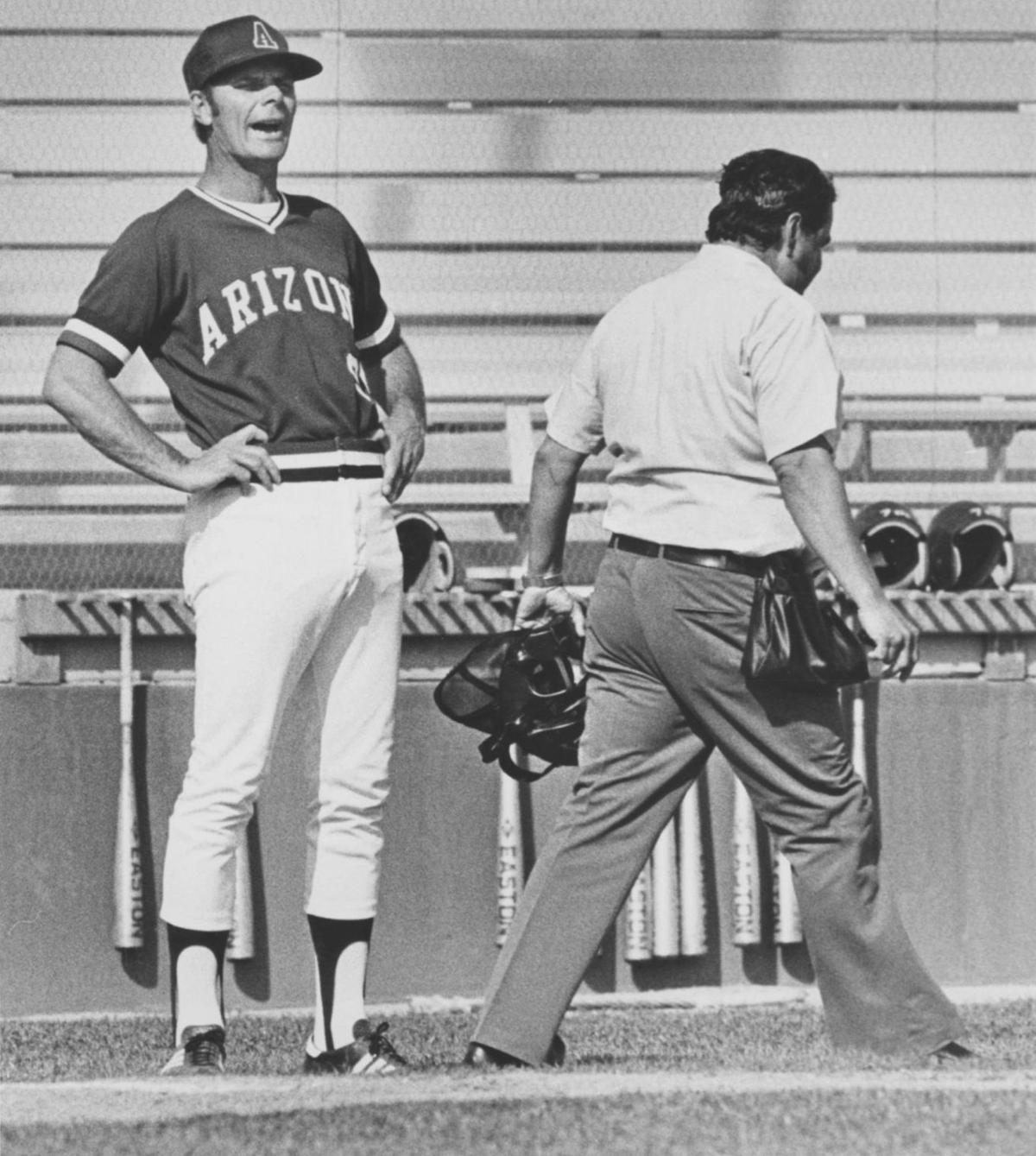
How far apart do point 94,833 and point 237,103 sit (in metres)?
2.58

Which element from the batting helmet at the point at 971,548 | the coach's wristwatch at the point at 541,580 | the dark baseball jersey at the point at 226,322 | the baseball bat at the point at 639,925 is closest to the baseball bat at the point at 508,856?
the baseball bat at the point at 639,925

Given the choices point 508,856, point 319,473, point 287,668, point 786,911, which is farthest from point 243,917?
point 319,473

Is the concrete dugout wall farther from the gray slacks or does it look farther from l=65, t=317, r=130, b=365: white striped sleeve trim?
l=65, t=317, r=130, b=365: white striped sleeve trim

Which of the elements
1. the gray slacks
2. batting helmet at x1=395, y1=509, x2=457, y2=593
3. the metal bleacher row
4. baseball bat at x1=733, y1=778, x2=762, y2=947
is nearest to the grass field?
the gray slacks

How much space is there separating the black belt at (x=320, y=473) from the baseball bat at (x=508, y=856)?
2200 mm

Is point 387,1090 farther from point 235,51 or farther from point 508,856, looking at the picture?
point 508,856

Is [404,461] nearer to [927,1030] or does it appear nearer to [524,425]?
[927,1030]

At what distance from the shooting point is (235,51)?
4.65 metres

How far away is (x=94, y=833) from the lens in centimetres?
662

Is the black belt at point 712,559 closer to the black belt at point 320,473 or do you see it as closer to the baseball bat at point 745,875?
the black belt at point 320,473

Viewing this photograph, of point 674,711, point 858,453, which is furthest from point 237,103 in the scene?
point 858,453

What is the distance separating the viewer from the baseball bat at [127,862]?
655 cm

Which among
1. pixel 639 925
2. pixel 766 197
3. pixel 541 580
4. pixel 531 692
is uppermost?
pixel 766 197

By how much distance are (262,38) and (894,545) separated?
3.09 m
